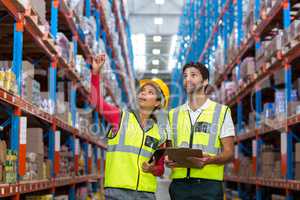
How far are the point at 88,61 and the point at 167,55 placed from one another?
2590cm

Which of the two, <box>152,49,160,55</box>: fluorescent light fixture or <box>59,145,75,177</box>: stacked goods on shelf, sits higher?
<box>152,49,160,55</box>: fluorescent light fixture

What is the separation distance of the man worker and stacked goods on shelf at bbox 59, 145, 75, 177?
362 cm

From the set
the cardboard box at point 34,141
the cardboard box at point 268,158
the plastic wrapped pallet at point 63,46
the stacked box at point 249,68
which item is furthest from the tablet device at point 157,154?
the stacked box at point 249,68

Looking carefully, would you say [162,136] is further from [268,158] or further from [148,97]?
[268,158]

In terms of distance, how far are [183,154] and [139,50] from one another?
99.4 ft

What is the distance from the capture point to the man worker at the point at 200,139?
3.57 meters

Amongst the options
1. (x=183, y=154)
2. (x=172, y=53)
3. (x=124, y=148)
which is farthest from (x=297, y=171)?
(x=172, y=53)

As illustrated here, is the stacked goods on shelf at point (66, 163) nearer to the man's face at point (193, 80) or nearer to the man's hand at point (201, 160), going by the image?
the man's face at point (193, 80)

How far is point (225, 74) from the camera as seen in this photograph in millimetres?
11359

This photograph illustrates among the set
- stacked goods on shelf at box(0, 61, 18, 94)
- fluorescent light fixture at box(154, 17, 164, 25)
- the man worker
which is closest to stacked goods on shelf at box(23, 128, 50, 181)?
stacked goods on shelf at box(0, 61, 18, 94)

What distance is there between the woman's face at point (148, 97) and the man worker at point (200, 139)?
0.59ft

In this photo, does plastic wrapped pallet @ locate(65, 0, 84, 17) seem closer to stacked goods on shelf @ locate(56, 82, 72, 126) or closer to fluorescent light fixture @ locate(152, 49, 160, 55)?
stacked goods on shelf @ locate(56, 82, 72, 126)

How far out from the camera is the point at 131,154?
3.85 meters

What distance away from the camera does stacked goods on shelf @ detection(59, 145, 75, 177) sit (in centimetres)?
724
